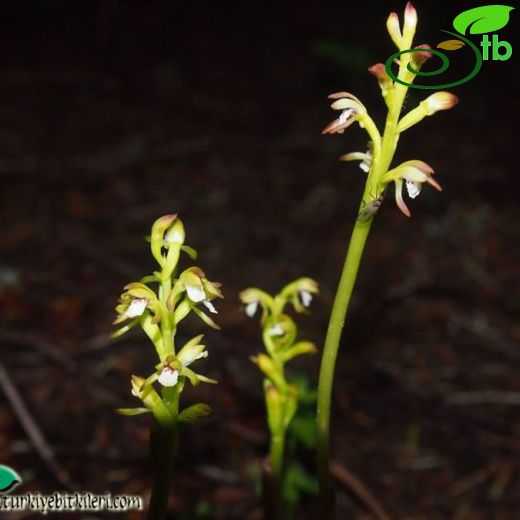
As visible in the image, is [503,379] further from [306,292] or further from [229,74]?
[229,74]

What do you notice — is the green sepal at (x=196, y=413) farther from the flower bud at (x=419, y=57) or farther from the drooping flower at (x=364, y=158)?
the flower bud at (x=419, y=57)

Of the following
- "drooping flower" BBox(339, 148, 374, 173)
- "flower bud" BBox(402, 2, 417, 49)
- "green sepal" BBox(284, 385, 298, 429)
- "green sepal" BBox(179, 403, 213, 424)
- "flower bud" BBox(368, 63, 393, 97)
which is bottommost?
"green sepal" BBox(179, 403, 213, 424)

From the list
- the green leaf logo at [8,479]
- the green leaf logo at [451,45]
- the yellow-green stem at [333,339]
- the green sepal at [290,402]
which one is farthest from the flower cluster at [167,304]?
the green leaf logo at [8,479]

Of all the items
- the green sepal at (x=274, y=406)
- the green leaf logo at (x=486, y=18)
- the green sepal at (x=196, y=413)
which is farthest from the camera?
the green leaf logo at (x=486, y=18)

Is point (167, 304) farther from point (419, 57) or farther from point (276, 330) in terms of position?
point (419, 57)

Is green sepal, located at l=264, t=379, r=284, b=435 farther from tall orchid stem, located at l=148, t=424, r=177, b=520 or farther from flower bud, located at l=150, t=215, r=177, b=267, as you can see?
flower bud, located at l=150, t=215, r=177, b=267

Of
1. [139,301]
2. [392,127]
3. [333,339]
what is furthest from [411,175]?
[139,301]

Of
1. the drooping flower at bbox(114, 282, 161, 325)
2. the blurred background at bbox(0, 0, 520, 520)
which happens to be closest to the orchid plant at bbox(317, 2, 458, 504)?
the drooping flower at bbox(114, 282, 161, 325)

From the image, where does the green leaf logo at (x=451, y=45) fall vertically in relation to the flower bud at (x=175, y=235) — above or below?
above
